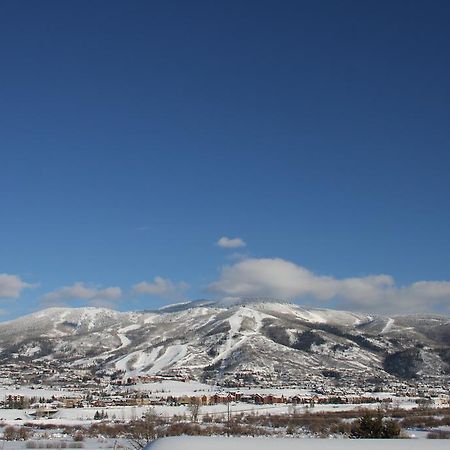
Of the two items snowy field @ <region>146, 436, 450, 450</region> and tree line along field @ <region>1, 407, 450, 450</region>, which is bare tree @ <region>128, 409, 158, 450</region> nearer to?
tree line along field @ <region>1, 407, 450, 450</region>

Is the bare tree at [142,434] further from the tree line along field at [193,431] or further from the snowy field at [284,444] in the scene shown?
the snowy field at [284,444]

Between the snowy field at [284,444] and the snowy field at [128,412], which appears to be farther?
the snowy field at [128,412]

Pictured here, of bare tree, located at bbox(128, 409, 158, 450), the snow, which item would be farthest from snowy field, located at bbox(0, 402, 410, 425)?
the snow

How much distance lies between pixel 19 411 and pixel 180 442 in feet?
361

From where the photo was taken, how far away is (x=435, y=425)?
69875 millimetres

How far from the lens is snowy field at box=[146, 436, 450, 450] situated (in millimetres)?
8198

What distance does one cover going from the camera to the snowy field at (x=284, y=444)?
820 centimetres

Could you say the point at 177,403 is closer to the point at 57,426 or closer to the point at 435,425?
the point at 57,426

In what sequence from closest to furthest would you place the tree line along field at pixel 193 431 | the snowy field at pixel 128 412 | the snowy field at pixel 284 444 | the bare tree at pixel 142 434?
the snowy field at pixel 284 444
the bare tree at pixel 142 434
the tree line along field at pixel 193 431
the snowy field at pixel 128 412

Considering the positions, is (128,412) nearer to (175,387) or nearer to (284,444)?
(175,387)

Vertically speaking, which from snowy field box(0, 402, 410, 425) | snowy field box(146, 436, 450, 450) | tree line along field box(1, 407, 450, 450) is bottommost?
snowy field box(0, 402, 410, 425)

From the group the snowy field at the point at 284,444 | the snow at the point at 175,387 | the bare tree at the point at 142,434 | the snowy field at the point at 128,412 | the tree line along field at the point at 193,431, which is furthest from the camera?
the snow at the point at 175,387

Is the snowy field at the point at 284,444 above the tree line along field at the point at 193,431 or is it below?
above

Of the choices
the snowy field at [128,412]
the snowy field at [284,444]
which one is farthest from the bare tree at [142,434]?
the snowy field at [284,444]
